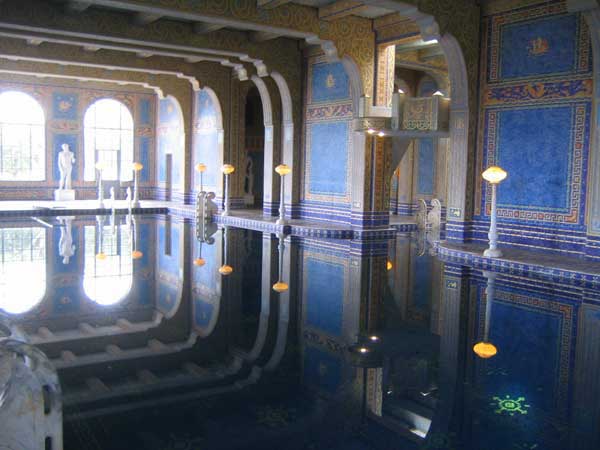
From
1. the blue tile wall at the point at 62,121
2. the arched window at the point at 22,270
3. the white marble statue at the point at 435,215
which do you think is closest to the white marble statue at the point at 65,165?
the blue tile wall at the point at 62,121

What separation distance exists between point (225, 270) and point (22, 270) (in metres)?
2.74

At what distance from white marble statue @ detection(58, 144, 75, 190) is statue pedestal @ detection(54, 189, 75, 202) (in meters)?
0.19

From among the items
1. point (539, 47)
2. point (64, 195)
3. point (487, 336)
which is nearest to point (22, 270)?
point (487, 336)

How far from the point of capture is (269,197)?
16547mm

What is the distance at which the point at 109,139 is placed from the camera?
75.6ft

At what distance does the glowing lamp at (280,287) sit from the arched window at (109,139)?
634 inches

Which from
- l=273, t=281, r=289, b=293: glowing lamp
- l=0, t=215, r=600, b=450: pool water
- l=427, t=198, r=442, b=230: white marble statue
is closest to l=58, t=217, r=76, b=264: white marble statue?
l=0, t=215, r=600, b=450: pool water

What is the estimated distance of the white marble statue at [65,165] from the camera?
21.0 metres

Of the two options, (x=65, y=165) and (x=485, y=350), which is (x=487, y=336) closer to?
(x=485, y=350)

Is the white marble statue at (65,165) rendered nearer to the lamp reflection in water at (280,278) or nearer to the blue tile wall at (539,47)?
the lamp reflection in water at (280,278)

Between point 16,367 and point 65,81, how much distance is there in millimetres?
20991

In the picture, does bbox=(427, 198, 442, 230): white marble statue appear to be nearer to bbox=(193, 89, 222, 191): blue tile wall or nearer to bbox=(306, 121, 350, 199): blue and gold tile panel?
bbox=(306, 121, 350, 199): blue and gold tile panel

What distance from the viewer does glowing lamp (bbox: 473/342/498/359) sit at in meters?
5.00

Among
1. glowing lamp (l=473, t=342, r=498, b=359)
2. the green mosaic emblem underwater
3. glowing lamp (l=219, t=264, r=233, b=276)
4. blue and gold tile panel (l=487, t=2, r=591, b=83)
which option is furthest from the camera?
blue and gold tile panel (l=487, t=2, r=591, b=83)
